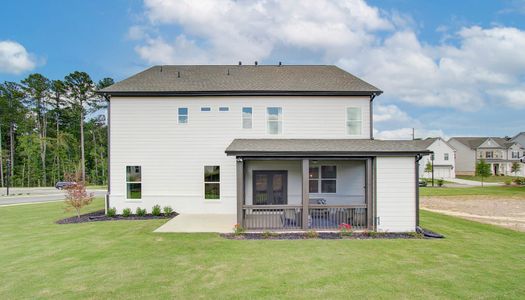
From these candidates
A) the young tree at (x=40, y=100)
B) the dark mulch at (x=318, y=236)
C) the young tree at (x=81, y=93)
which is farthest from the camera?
the young tree at (x=40, y=100)

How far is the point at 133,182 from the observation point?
44.6 ft

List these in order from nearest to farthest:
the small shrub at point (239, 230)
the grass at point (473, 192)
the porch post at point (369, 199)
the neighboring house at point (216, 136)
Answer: the small shrub at point (239, 230), the porch post at point (369, 199), the neighboring house at point (216, 136), the grass at point (473, 192)

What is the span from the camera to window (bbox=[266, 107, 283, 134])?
13805 millimetres

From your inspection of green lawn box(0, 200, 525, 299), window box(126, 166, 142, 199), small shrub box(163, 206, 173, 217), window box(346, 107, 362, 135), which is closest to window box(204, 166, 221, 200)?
small shrub box(163, 206, 173, 217)

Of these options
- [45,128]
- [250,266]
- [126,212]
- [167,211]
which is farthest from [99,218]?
[45,128]

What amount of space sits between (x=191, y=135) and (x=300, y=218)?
7112 millimetres

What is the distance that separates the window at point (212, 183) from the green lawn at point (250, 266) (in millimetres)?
4192

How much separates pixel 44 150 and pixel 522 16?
60928 mm

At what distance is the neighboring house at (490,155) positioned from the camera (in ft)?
180

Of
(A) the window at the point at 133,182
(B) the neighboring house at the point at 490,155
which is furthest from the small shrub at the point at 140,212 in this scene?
(B) the neighboring house at the point at 490,155

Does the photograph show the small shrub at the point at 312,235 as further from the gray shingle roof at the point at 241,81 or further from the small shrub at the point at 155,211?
the small shrub at the point at 155,211

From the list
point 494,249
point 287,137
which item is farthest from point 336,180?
point 494,249

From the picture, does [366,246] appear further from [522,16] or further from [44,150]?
[44,150]

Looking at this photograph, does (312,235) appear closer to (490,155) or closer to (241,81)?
(241,81)
